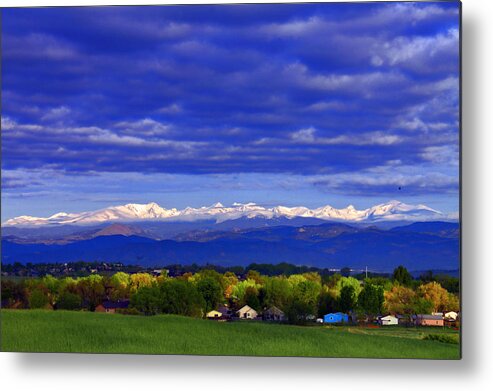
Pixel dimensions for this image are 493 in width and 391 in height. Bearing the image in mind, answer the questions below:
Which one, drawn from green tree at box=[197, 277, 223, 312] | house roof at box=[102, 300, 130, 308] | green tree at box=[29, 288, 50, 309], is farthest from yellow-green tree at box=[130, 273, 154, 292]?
green tree at box=[29, 288, 50, 309]

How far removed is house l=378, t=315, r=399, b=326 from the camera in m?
6.27

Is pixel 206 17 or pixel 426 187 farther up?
pixel 206 17

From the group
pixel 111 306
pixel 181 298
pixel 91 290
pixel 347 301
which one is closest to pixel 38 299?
pixel 91 290

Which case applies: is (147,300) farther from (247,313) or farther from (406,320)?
(406,320)

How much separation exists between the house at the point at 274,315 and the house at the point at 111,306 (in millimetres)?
947

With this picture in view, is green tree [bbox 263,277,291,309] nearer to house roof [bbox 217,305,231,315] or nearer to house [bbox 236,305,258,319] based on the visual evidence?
house [bbox 236,305,258,319]

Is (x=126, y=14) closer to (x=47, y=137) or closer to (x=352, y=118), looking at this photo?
(x=47, y=137)

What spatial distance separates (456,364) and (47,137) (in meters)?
3.10

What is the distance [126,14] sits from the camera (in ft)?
20.9

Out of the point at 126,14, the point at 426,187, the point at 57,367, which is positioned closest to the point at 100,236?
the point at 57,367

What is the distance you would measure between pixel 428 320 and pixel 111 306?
2130 millimetres

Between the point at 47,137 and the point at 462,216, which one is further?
the point at 47,137

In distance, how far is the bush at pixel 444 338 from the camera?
6.07 meters

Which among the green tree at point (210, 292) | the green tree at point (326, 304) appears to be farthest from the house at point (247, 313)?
the green tree at point (326, 304)
